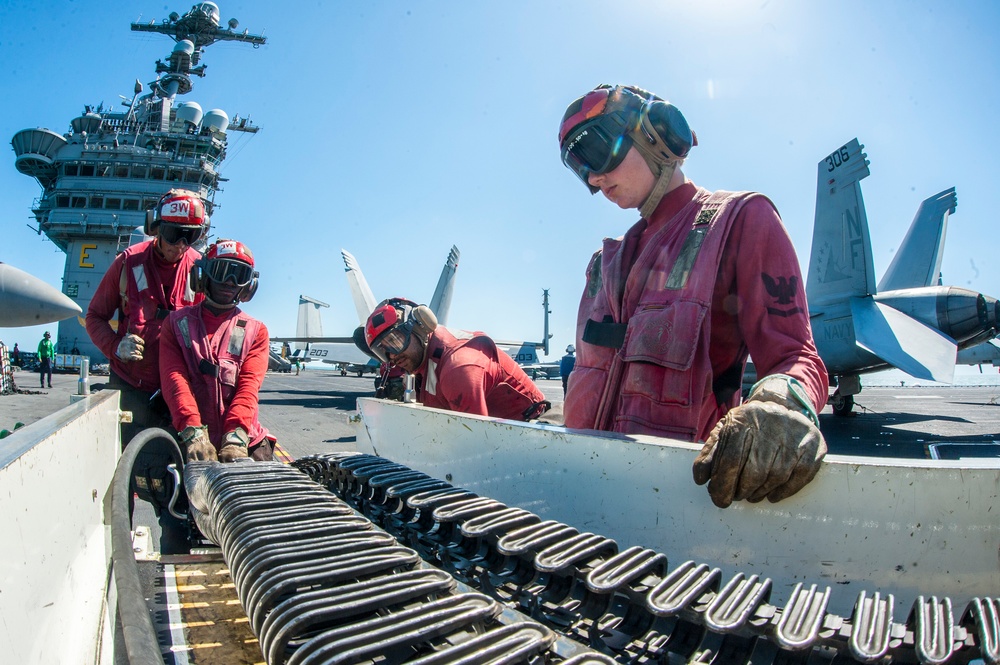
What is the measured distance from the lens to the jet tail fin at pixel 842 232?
14648 mm

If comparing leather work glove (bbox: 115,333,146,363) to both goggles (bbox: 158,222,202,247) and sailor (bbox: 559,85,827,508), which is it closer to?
goggles (bbox: 158,222,202,247)

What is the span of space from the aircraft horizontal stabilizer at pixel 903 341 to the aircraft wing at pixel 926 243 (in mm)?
7087

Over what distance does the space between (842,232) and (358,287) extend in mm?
17398

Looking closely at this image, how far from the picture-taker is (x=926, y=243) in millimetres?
19781

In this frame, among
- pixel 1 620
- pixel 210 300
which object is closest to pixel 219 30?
pixel 210 300

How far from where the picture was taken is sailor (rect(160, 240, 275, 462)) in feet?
11.1

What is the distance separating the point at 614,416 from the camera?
2229 mm

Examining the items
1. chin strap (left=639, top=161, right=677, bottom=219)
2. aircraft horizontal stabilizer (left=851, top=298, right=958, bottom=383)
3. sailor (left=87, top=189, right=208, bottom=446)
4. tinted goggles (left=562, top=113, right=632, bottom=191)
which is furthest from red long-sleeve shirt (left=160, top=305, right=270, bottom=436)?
aircraft horizontal stabilizer (left=851, top=298, right=958, bottom=383)

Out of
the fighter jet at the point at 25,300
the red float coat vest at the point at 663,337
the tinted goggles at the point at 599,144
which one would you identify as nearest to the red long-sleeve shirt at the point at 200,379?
the fighter jet at the point at 25,300

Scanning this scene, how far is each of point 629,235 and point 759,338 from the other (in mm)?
799

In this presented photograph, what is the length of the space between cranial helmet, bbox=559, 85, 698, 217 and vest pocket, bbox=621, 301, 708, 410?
0.66 m

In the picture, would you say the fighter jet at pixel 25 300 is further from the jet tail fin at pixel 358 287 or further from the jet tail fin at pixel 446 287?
the jet tail fin at pixel 446 287

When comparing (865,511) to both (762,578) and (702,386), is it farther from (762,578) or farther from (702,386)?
(702,386)

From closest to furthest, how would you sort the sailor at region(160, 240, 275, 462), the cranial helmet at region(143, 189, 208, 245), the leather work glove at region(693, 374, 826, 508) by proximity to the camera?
the leather work glove at region(693, 374, 826, 508), the sailor at region(160, 240, 275, 462), the cranial helmet at region(143, 189, 208, 245)
